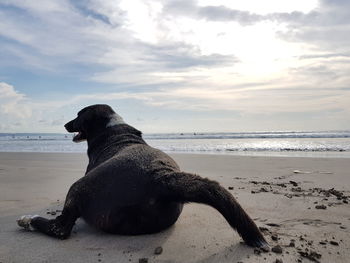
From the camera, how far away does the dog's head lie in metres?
6.01

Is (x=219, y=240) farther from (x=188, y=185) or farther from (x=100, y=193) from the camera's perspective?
(x=100, y=193)

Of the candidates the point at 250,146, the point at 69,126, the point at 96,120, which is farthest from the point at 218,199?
the point at 250,146

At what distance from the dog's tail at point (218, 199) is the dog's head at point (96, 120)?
2.59 m

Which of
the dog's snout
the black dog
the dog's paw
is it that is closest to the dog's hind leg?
the black dog

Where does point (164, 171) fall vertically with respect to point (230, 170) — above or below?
above

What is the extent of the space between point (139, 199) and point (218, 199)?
83 cm

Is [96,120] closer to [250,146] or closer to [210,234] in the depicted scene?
[210,234]

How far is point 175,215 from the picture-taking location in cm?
413

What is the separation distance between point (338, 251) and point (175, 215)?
1.69 m

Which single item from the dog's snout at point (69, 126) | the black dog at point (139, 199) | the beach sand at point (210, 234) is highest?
the dog's snout at point (69, 126)

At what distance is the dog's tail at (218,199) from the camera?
3.44 m

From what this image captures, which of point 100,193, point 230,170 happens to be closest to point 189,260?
point 100,193

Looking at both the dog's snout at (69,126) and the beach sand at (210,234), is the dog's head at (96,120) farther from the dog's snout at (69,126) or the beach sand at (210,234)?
the beach sand at (210,234)

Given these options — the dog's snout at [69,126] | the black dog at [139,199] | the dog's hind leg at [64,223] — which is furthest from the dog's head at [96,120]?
the dog's hind leg at [64,223]
